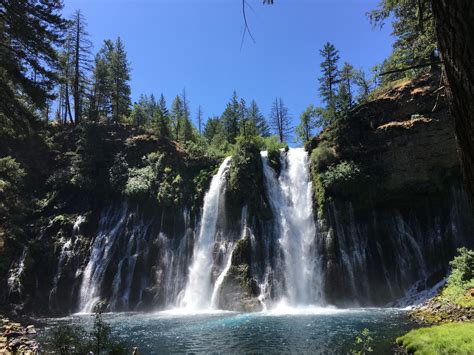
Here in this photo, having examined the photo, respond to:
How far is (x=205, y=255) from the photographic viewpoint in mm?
30781

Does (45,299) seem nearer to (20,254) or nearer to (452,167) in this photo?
(20,254)

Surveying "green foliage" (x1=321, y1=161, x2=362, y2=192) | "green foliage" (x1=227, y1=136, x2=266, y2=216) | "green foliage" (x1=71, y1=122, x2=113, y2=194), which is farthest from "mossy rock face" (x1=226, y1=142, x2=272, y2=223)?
"green foliage" (x1=71, y1=122, x2=113, y2=194)

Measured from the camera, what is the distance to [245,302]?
2650 cm

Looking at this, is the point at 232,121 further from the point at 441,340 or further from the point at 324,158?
the point at 441,340

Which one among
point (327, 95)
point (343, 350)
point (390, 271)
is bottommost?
point (343, 350)

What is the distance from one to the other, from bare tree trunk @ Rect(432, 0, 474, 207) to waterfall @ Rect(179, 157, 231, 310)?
27512mm

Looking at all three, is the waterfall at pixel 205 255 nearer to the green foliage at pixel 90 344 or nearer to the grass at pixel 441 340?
the grass at pixel 441 340

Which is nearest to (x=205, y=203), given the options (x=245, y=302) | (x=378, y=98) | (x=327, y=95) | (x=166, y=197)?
(x=166, y=197)

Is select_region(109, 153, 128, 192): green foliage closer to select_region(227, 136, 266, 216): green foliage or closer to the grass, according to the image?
select_region(227, 136, 266, 216): green foliage

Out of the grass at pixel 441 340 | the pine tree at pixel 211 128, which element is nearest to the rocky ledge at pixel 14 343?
the grass at pixel 441 340

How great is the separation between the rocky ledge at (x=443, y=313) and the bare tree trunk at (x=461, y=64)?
606 inches

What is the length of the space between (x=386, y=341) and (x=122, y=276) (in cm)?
2299

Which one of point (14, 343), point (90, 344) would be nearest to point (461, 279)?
point (90, 344)

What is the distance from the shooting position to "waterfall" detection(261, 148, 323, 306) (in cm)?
2767
